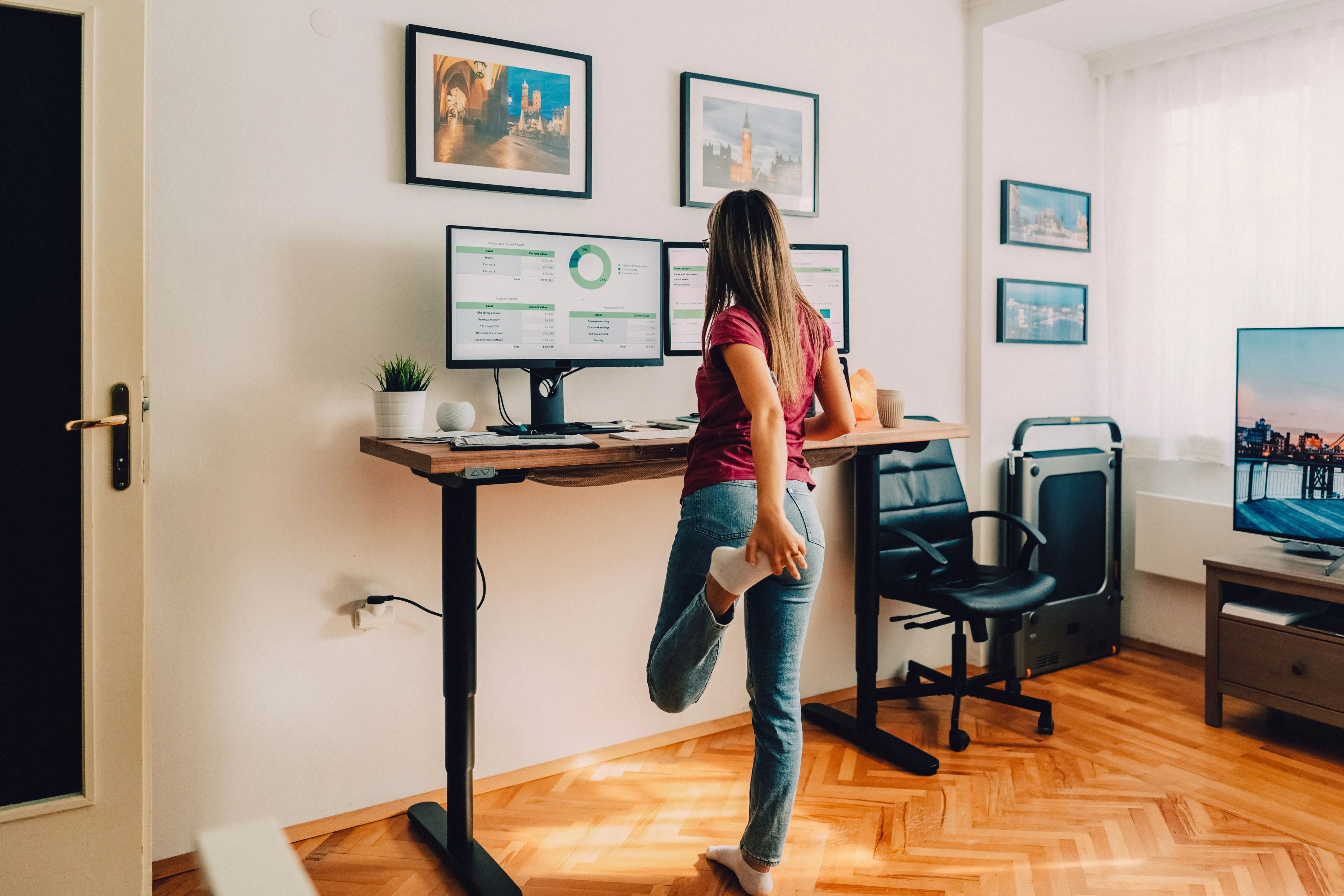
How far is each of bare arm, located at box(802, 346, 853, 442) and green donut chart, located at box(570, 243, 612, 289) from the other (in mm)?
681

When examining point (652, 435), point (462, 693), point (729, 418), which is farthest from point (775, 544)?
point (462, 693)

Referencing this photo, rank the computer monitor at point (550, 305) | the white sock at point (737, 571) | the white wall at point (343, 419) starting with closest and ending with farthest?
the white sock at point (737, 571) < the white wall at point (343, 419) < the computer monitor at point (550, 305)

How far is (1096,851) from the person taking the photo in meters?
2.22

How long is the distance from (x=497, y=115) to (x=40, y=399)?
4.31 feet

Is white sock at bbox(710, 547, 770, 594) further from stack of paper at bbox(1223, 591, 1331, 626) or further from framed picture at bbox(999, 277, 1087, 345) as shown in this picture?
framed picture at bbox(999, 277, 1087, 345)

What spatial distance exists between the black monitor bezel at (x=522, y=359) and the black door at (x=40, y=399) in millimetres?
→ 762

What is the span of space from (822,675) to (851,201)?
170cm

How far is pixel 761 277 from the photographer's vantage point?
5.99 ft

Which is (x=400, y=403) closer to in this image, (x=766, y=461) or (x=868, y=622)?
(x=766, y=461)

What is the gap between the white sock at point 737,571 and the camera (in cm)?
166

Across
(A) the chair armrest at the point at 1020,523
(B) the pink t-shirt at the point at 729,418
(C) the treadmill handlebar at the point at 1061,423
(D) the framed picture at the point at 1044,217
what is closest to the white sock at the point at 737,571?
(B) the pink t-shirt at the point at 729,418

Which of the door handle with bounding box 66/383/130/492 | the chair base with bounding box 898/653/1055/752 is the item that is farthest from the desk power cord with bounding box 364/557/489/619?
the chair base with bounding box 898/653/1055/752

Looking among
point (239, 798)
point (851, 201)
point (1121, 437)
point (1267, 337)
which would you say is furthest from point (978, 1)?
point (239, 798)

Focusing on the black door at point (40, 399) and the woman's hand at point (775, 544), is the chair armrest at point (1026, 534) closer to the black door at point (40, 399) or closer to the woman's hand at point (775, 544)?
the woman's hand at point (775, 544)
